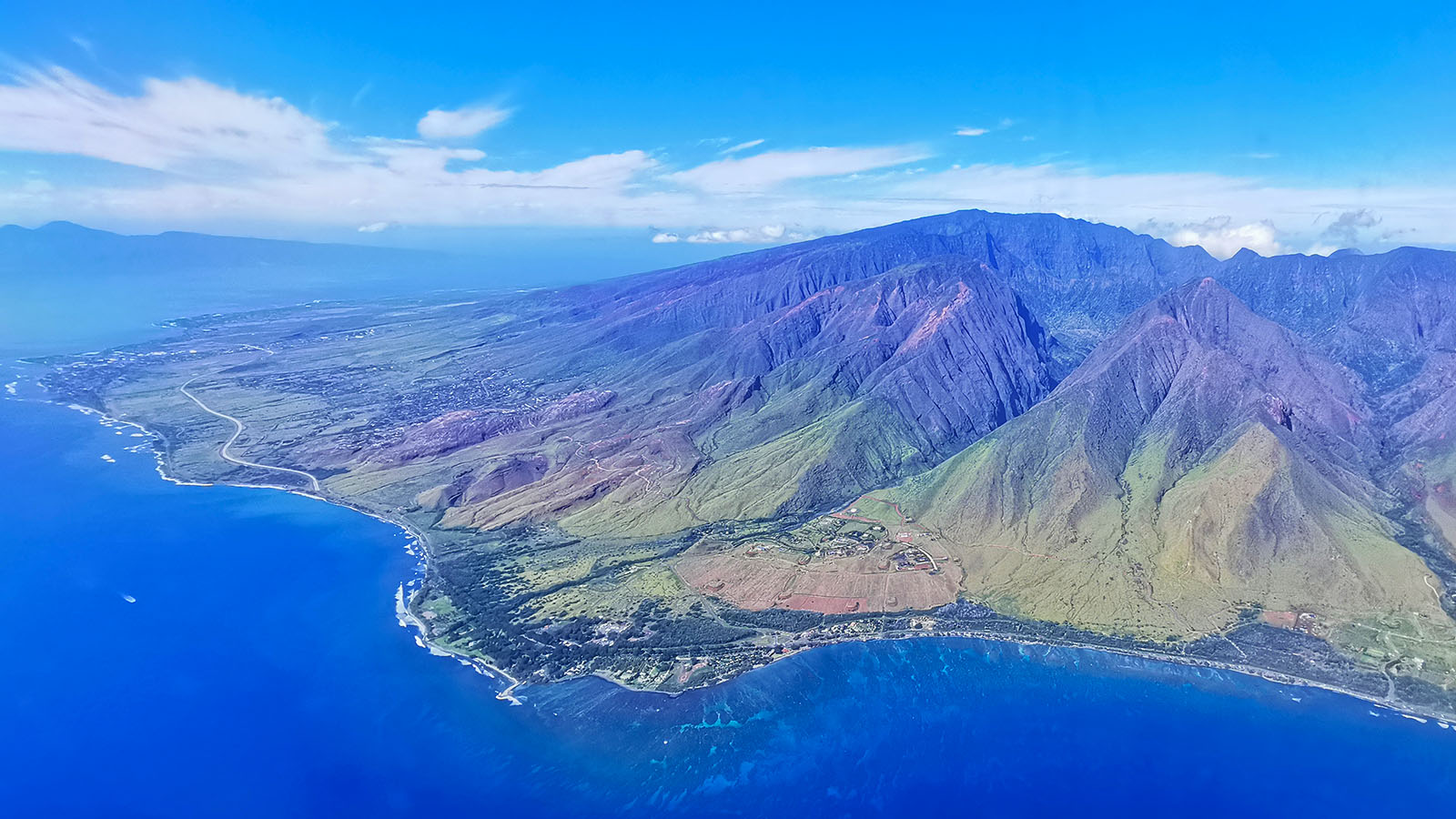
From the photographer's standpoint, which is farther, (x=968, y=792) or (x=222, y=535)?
(x=222, y=535)

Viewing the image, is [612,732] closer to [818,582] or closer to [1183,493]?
[818,582]

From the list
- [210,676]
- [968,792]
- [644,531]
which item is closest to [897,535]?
[644,531]

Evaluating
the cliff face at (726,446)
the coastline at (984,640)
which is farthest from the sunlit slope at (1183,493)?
the cliff face at (726,446)

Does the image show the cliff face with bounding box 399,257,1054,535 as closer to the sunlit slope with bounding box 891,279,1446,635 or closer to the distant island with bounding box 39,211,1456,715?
the distant island with bounding box 39,211,1456,715

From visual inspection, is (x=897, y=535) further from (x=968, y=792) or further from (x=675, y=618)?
(x=968, y=792)

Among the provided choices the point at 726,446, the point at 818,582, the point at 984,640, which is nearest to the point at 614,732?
the point at 818,582


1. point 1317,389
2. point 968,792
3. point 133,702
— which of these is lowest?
point 968,792
